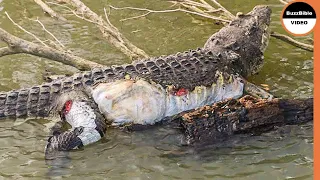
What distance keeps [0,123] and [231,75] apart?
270 centimetres

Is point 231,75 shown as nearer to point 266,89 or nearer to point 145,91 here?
point 266,89

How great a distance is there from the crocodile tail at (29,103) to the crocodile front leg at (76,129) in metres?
0.27

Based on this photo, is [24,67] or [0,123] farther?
[24,67]

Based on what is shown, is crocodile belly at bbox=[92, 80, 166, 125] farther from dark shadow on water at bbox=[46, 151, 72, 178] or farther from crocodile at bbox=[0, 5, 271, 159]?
dark shadow on water at bbox=[46, 151, 72, 178]

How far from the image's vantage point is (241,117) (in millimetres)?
5293

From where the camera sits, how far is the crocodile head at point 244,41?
21.9 feet

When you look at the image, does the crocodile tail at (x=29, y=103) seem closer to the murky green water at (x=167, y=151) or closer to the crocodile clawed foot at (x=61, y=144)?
the murky green water at (x=167, y=151)

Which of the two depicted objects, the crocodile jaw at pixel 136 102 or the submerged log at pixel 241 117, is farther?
the crocodile jaw at pixel 136 102

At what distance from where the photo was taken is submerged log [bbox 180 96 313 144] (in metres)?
5.19

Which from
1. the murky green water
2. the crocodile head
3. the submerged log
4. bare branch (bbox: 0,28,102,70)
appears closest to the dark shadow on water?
the murky green water

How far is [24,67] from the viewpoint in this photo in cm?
746

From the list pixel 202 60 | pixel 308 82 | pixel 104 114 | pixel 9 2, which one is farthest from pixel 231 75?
pixel 9 2

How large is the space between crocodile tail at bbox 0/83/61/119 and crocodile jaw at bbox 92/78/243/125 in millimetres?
556

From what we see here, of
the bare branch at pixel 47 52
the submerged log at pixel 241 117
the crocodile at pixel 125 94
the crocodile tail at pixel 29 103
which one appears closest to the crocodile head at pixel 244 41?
the crocodile at pixel 125 94
